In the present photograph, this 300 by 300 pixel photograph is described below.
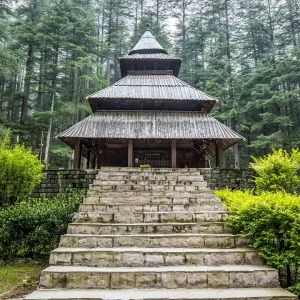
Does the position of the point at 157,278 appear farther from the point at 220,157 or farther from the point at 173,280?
the point at 220,157

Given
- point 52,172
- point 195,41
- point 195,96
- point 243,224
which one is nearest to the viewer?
point 243,224

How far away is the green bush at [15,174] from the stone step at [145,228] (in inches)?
155

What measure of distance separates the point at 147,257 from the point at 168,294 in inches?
30.8

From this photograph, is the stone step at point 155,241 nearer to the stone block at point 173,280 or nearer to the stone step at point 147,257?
the stone step at point 147,257

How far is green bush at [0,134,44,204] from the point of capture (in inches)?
306

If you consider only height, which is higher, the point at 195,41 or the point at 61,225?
the point at 195,41

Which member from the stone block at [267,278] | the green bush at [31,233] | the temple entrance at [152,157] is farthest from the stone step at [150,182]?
the temple entrance at [152,157]

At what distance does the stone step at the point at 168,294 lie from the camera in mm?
3211

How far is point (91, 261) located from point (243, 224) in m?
2.59

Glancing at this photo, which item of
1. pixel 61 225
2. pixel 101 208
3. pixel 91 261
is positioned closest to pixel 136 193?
pixel 101 208

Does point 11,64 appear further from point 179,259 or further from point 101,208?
point 179,259

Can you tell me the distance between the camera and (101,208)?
18.9 ft

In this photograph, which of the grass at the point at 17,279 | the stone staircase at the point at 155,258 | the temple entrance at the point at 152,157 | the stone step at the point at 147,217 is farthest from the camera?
the temple entrance at the point at 152,157

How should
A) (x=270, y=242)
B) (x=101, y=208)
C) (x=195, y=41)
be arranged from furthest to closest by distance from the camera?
(x=195, y=41) < (x=101, y=208) < (x=270, y=242)
